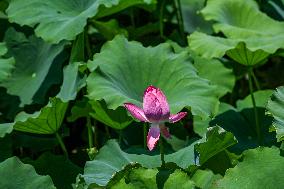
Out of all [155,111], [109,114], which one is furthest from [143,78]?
[155,111]

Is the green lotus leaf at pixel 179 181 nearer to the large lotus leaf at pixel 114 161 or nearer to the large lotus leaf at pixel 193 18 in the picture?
the large lotus leaf at pixel 114 161

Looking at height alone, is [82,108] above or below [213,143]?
below

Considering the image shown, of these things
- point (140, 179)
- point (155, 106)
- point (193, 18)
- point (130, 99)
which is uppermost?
point (155, 106)

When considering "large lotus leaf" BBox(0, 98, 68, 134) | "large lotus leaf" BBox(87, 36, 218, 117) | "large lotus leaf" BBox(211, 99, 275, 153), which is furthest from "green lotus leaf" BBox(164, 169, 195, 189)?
"large lotus leaf" BBox(211, 99, 275, 153)

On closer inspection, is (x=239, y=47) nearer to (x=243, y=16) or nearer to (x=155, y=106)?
(x=243, y=16)

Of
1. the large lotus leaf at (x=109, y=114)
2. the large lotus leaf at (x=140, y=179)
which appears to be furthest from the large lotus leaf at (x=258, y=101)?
the large lotus leaf at (x=140, y=179)

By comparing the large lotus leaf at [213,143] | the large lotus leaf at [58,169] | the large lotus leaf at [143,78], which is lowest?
the large lotus leaf at [58,169]

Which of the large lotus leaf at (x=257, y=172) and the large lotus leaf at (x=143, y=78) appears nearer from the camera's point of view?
the large lotus leaf at (x=257, y=172)
